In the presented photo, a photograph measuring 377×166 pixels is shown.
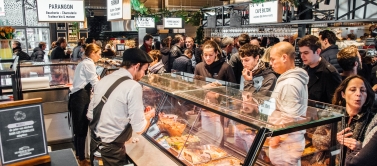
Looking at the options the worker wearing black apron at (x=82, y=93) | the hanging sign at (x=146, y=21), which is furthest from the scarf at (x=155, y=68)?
the hanging sign at (x=146, y=21)

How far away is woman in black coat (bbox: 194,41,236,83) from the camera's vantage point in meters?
4.42

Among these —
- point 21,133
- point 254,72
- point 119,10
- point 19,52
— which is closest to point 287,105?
point 254,72

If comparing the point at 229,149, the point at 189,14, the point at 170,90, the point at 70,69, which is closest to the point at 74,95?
the point at 70,69

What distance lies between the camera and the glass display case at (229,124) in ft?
6.88

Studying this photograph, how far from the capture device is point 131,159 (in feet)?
9.41

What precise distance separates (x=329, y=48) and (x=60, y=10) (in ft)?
17.6

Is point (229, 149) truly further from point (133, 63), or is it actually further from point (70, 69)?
point (70, 69)

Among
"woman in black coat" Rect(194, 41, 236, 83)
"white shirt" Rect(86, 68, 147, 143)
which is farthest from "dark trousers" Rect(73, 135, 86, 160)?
"white shirt" Rect(86, 68, 147, 143)

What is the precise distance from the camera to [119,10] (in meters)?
6.93

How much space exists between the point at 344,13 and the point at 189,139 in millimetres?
6348

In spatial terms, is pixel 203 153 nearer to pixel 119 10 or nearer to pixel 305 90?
pixel 305 90

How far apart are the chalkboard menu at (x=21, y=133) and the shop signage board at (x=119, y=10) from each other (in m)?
5.11

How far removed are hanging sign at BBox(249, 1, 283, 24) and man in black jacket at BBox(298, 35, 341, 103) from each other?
3.71 metres

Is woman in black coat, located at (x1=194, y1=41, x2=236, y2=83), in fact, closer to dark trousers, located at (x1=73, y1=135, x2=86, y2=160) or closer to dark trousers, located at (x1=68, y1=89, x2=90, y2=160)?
dark trousers, located at (x1=68, y1=89, x2=90, y2=160)
